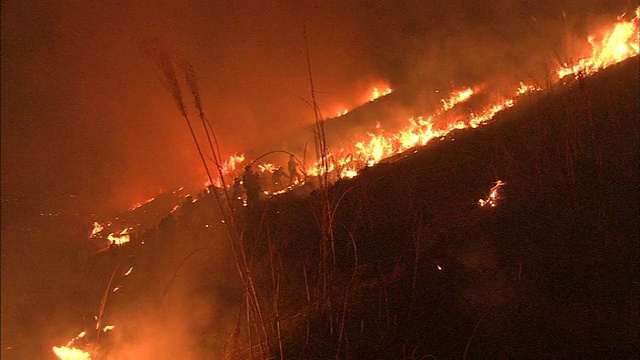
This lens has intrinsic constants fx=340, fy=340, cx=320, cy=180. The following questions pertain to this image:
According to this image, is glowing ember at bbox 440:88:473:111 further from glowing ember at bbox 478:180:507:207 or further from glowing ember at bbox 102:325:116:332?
glowing ember at bbox 102:325:116:332

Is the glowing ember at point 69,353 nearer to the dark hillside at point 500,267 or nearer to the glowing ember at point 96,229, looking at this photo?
the dark hillside at point 500,267

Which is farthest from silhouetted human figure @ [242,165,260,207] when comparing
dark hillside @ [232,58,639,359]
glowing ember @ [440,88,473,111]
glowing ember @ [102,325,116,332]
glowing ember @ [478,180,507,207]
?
glowing ember @ [440,88,473,111]

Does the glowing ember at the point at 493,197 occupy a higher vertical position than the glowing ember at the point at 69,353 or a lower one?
higher

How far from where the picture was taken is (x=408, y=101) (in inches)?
1051

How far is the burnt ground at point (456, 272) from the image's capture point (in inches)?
101

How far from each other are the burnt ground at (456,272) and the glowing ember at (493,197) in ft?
0.30

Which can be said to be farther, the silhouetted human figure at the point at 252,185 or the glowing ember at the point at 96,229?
the glowing ember at the point at 96,229

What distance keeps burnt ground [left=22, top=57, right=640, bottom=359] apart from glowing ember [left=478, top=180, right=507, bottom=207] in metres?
0.09

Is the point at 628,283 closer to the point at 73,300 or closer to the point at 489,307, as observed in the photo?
the point at 489,307

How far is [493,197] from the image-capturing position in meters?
4.30

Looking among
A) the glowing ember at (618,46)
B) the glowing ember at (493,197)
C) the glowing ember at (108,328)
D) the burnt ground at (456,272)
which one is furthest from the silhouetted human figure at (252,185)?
the glowing ember at (618,46)

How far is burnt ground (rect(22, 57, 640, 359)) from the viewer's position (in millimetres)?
2559

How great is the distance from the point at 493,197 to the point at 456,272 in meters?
1.48

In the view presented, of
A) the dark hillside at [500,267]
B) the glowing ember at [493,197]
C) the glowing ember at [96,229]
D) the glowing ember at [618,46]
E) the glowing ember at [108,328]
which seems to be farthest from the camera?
the glowing ember at [96,229]
